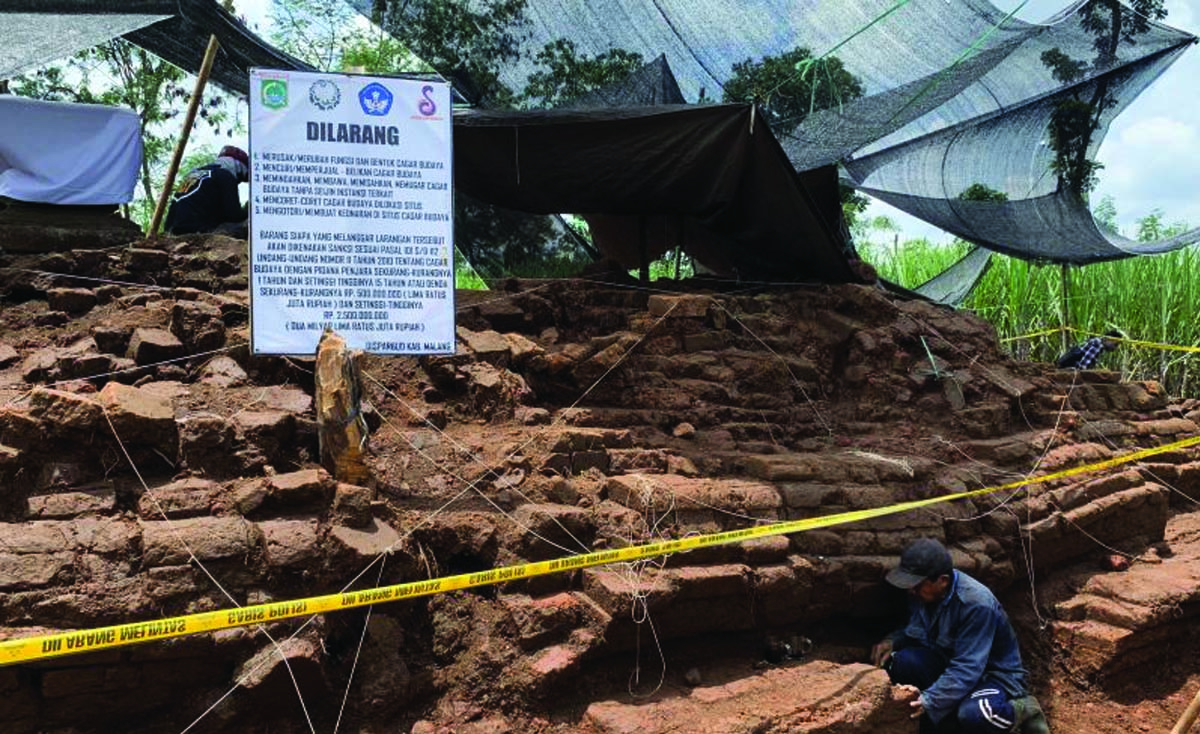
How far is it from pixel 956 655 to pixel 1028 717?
1.64 ft

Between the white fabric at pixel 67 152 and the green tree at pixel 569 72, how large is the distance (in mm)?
3066

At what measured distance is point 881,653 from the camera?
5047 mm

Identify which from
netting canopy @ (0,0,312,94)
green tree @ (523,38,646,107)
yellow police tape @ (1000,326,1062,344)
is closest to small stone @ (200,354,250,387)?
netting canopy @ (0,0,312,94)

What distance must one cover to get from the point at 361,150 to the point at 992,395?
5415 mm

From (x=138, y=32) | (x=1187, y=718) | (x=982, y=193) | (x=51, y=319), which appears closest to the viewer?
(x=1187, y=718)

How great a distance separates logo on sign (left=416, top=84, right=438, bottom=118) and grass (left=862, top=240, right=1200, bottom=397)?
10.0 m

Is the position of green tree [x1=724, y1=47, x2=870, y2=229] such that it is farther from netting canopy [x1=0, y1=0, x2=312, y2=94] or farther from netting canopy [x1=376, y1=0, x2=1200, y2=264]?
netting canopy [x1=0, y1=0, x2=312, y2=94]

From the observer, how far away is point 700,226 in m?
8.22

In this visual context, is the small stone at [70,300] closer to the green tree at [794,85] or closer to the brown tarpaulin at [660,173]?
the brown tarpaulin at [660,173]

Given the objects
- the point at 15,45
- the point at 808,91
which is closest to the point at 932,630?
the point at 808,91

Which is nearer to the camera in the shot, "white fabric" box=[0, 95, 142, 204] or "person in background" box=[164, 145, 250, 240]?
"white fabric" box=[0, 95, 142, 204]

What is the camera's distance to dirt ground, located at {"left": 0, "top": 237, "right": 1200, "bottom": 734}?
3.71 metres

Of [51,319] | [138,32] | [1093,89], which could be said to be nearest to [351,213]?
[51,319]

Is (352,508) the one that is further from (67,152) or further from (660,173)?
(67,152)
